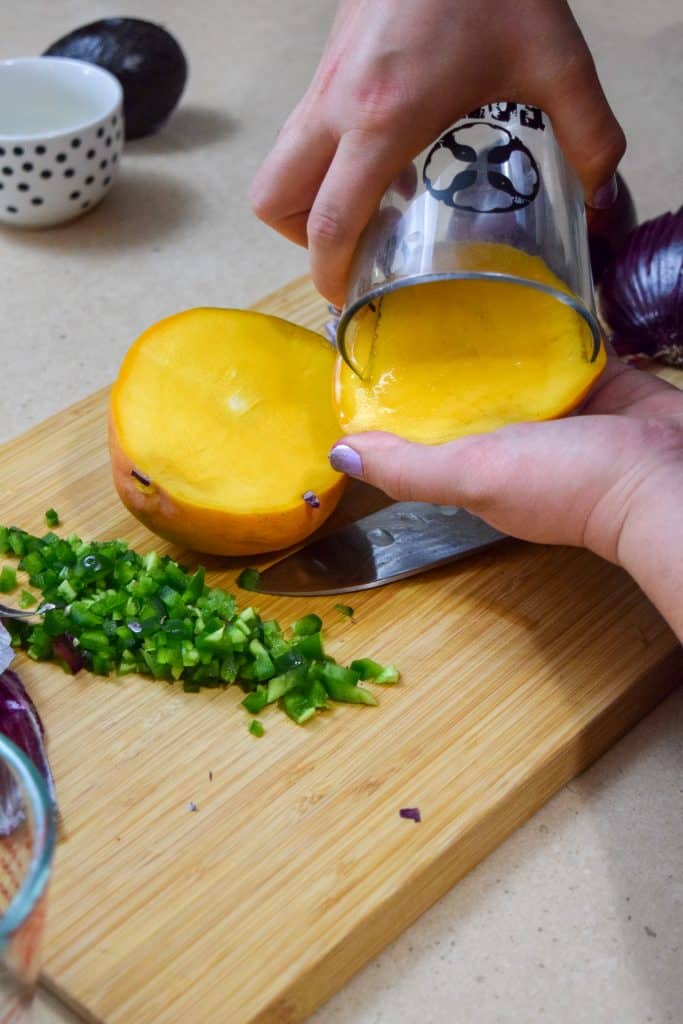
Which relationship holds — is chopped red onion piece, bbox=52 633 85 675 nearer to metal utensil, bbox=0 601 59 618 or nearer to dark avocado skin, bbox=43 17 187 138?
metal utensil, bbox=0 601 59 618

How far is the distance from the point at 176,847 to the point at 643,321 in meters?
0.95

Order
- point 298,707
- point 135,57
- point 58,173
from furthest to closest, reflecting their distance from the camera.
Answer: point 135,57 < point 58,173 < point 298,707

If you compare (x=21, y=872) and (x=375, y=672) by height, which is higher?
(x=21, y=872)

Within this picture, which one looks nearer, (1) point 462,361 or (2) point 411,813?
(2) point 411,813

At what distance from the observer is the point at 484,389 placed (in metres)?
1.30

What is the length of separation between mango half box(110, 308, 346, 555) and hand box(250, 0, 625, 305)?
0.13 m

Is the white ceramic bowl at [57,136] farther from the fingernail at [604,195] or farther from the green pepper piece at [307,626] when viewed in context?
the green pepper piece at [307,626]

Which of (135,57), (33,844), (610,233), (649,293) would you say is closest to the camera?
(33,844)

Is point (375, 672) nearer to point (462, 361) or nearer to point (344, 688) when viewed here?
point (344, 688)

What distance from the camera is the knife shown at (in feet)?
4.44

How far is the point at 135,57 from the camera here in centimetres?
214

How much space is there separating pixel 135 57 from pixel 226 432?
3.44ft

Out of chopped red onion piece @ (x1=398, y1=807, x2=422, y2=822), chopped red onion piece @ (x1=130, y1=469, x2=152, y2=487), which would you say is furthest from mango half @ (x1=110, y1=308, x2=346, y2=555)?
chopped red onion piece @ (x1=398, y1=807, x2=422, y2=822)

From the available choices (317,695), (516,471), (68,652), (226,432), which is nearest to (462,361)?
(516,471)
